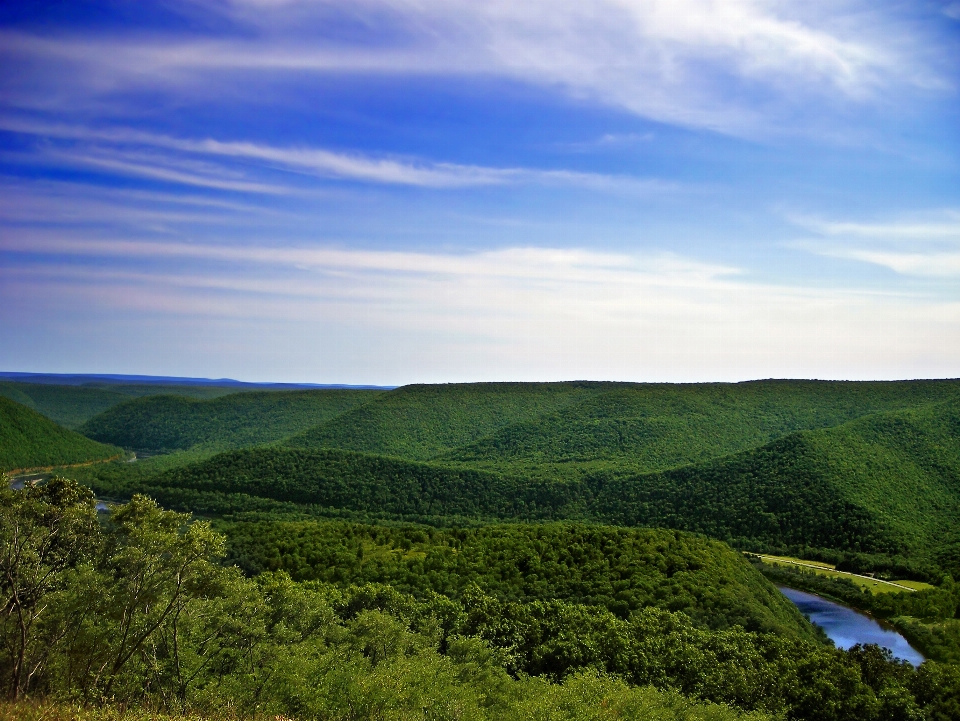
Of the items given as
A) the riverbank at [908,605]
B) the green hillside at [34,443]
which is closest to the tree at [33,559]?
the riverbank at [908,605]

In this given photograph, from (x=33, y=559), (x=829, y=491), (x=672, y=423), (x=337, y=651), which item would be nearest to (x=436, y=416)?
(x=672, y=423)

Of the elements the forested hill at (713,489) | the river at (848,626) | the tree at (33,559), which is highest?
the tree at (33,559)

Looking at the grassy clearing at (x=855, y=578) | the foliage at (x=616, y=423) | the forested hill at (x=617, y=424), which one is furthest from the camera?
the foliage at (x=616, y=423)

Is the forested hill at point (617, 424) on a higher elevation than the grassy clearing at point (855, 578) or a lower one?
higher

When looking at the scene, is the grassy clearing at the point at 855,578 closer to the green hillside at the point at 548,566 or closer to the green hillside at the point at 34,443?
the green hillside at the point at 548,566

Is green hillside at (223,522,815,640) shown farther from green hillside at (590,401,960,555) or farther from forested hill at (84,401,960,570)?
forested hill at (84,401,960,570)

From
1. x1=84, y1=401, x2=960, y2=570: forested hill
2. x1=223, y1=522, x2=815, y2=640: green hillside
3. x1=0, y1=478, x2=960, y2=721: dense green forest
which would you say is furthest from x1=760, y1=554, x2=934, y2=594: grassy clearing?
x1=0, y1=478, x2=960, y2=721: dense green forest

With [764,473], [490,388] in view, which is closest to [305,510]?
[764,473]
